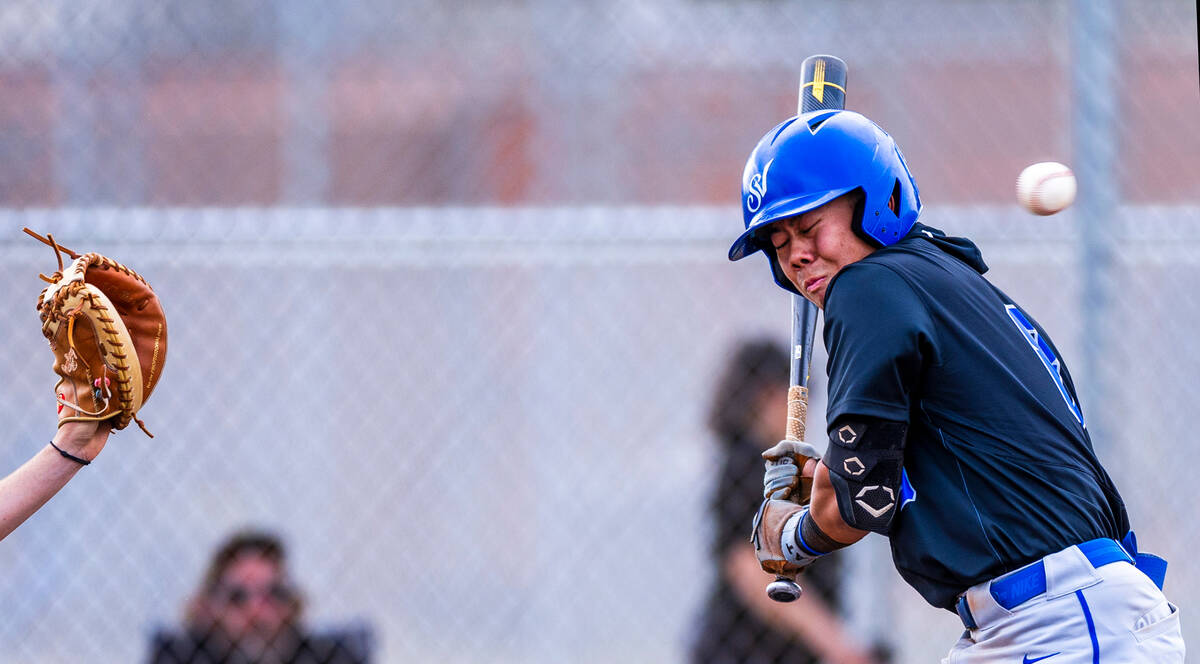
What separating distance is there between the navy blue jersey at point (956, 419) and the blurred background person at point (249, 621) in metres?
2.54

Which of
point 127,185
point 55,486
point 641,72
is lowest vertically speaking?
point 55,486

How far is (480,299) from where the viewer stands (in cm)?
484

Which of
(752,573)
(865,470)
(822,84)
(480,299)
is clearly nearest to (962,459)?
(865,470)

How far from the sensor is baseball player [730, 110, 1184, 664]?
7.41 feet

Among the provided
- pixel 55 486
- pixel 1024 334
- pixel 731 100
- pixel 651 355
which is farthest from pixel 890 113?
pixel 55 486

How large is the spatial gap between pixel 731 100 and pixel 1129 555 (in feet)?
12.2

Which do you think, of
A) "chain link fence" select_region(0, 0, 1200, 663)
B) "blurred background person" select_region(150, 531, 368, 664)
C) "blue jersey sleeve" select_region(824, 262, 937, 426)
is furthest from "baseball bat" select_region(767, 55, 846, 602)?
"blurred background person" select_region(150, 531, 368, 664)

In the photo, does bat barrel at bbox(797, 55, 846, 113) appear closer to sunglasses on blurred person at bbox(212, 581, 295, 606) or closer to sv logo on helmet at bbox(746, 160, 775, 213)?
sv logo on helmet at bbox(746, 160, 775, 213)

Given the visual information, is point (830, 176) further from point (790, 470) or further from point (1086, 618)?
point (1086, 618)

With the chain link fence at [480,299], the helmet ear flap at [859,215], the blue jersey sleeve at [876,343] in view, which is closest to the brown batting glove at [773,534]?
the blue jersey sleeve at [876,343]

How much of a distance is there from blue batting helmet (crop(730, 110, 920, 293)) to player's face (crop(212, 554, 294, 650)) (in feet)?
8.17

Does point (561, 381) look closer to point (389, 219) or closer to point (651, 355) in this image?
point (651, 355)

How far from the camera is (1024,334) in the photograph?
2486mm

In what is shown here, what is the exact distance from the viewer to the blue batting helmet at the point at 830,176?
8.04ft
